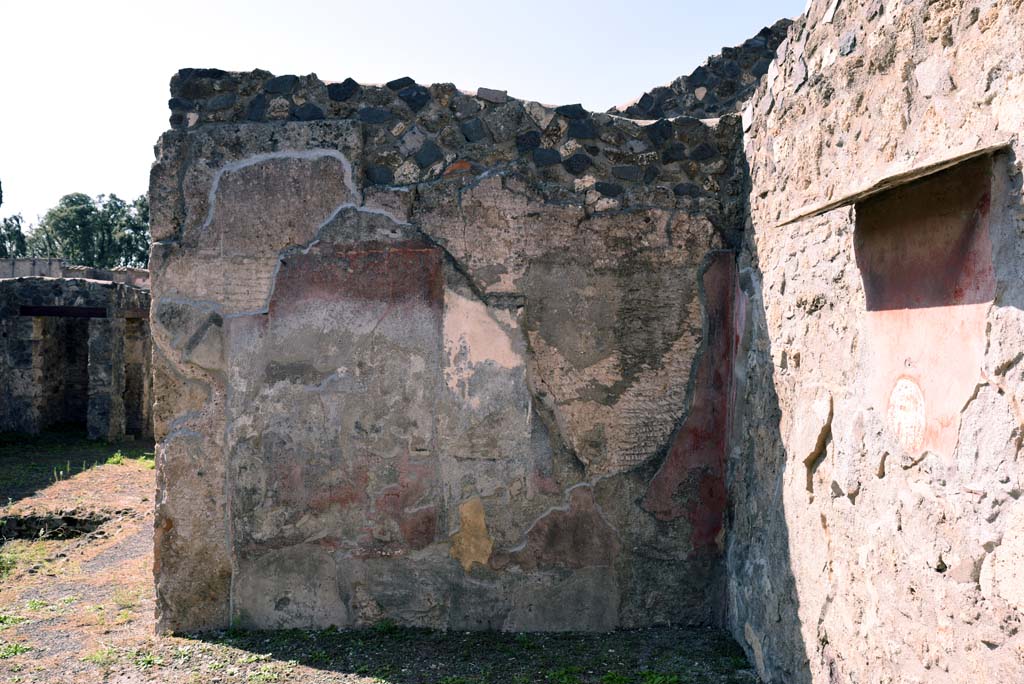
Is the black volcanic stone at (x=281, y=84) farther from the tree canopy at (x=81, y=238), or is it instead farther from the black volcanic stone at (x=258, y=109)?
the tree canopy at (x=81, y=238)

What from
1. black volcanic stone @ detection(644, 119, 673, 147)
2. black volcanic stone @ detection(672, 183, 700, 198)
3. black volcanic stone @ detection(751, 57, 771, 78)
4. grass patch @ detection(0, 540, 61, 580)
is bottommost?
grass patch @ detection(0, 540, 61, 580)

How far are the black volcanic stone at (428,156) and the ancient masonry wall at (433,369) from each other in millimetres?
21

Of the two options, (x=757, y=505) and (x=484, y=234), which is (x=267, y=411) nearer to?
(x=484, y=234)

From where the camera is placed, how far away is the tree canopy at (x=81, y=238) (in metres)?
31.1

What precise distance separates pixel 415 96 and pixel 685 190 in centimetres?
116

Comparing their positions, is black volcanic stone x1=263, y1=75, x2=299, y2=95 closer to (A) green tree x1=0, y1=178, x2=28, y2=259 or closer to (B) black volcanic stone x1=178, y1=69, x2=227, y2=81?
(B) black volcanic stone x1=178, y1=69, x2=227, y2=81

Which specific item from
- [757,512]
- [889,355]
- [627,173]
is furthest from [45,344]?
[889,355]

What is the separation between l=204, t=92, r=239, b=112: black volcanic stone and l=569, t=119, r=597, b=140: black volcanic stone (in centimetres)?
137

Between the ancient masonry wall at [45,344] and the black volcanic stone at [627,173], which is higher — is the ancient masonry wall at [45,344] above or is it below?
below

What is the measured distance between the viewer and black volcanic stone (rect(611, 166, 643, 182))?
3.29 metres

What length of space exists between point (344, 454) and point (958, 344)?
2.30 metres

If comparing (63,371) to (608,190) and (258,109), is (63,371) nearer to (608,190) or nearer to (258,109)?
(258,109)

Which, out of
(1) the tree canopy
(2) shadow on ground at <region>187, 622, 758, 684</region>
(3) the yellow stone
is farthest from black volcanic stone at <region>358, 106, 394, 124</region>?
(1) the tree canopy

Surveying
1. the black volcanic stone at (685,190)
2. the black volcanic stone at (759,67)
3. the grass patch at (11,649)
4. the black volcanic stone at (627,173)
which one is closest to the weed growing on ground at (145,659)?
the grass patch at (11,649)
